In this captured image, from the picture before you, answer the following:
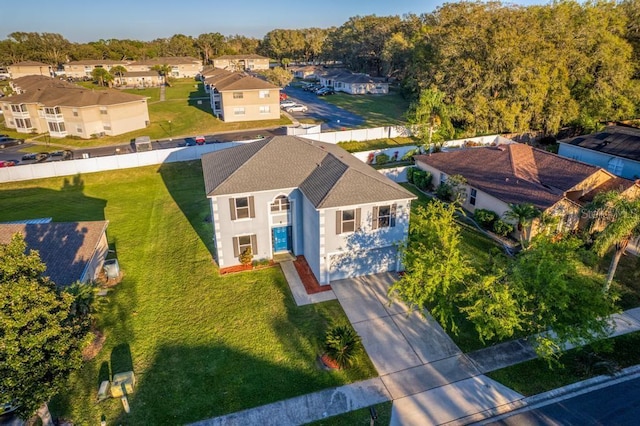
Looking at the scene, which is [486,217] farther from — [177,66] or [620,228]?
[177,66]

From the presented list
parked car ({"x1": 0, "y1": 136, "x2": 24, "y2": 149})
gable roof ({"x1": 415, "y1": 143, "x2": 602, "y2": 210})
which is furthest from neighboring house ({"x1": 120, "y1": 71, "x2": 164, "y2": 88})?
gable roof ({"x1": 415, "y1": 143, "x2": 602, "y2": 210})

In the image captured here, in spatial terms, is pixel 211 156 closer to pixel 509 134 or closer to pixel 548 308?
pixel 548 308

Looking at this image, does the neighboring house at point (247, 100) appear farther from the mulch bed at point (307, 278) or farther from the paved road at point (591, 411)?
the paved road at point (591, 411)

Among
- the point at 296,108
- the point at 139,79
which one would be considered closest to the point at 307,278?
the point at 296,108

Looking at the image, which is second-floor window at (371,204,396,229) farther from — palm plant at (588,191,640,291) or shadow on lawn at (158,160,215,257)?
shadow on lawn at (158,160,215,257)

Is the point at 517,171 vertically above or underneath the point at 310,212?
underneath

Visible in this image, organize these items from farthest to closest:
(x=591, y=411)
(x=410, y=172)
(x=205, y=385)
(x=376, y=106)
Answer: (x=376, y=106) → (x=410, y=172) → (x=205, y=385) → (x=591, y=411)

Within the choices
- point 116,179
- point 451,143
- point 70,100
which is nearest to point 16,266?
point 116,179
